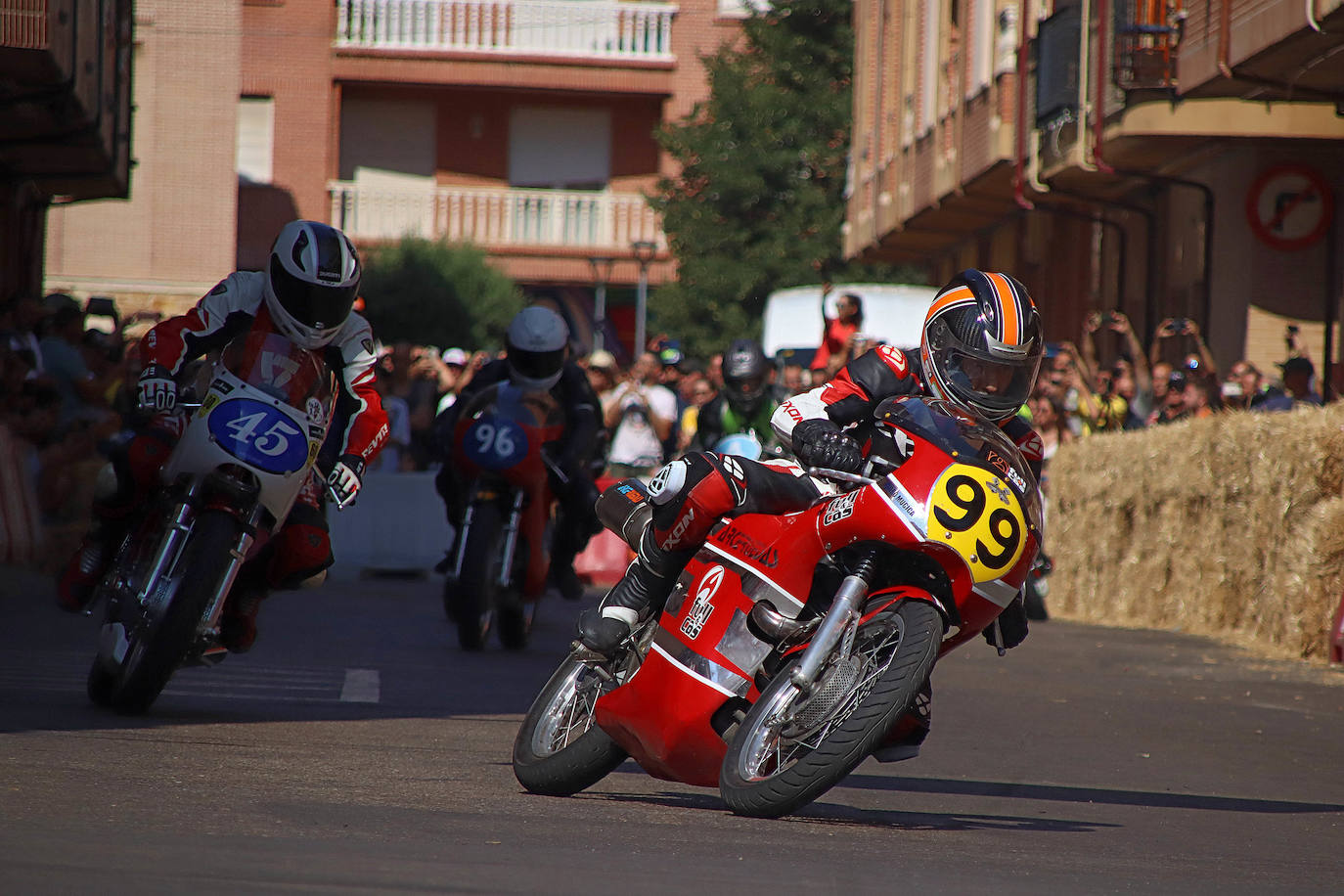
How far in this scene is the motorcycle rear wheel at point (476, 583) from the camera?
11422 millimetres

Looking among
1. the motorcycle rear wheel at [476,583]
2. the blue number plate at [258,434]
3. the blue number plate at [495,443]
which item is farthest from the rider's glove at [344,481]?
the blue number plate at [495,443]

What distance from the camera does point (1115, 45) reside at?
67.8ft

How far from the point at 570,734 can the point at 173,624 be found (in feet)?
5.87

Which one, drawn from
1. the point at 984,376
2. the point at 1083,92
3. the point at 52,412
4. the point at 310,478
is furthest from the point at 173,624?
the point at 1083,92

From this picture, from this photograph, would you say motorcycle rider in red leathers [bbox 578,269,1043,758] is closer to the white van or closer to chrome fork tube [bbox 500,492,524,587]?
chrome fork tube [bbox 500,492,524,587]

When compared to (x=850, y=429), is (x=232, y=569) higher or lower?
lower

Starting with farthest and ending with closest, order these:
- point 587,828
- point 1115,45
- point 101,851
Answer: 1. point 1115,45
2. point 587,828
3. point 101,851

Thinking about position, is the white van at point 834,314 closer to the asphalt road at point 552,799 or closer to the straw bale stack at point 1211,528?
the straw bale stack at point 1211,528

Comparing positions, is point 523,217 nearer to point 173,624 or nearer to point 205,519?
point 205,519

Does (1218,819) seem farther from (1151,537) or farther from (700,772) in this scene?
(1151,537)

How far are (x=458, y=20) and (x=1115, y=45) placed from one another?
103ft

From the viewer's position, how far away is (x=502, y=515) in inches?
469

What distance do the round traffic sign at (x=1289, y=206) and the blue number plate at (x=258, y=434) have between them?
14.3 meters

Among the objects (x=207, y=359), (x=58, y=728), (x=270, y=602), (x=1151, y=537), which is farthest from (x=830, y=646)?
(x=1151, y=537)
